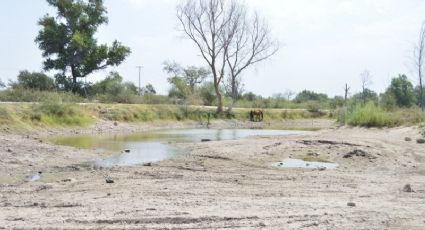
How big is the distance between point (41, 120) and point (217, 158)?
14.3 m

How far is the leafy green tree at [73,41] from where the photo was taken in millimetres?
47188

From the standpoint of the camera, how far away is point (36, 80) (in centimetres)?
4559

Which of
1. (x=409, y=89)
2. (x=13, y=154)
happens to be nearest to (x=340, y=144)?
(x=13, y=154)

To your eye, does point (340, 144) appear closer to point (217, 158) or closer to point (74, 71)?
point (217, 158)

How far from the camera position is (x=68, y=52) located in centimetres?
4772

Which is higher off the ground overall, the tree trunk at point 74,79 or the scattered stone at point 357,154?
the tree trunk at point 74,79

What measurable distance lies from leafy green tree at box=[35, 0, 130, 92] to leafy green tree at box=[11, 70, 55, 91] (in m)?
1.89

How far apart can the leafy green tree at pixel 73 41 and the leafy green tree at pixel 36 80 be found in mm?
1889

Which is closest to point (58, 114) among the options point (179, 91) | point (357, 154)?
point (357, 154)

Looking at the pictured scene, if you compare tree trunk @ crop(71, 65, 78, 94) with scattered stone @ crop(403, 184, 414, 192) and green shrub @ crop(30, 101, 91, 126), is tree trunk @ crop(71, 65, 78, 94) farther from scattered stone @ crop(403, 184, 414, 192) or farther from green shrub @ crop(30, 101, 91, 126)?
scattered stone @ crop(403, 184, 414, 192)

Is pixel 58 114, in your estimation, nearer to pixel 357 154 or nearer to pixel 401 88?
pixel 357 154

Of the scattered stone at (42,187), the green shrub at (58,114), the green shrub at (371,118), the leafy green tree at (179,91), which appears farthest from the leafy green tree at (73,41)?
the scattered stone at (42,187)

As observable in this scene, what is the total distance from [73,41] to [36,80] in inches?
190

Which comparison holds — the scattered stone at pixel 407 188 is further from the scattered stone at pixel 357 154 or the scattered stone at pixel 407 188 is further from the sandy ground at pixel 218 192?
the scattered stone at pixel 357 154
